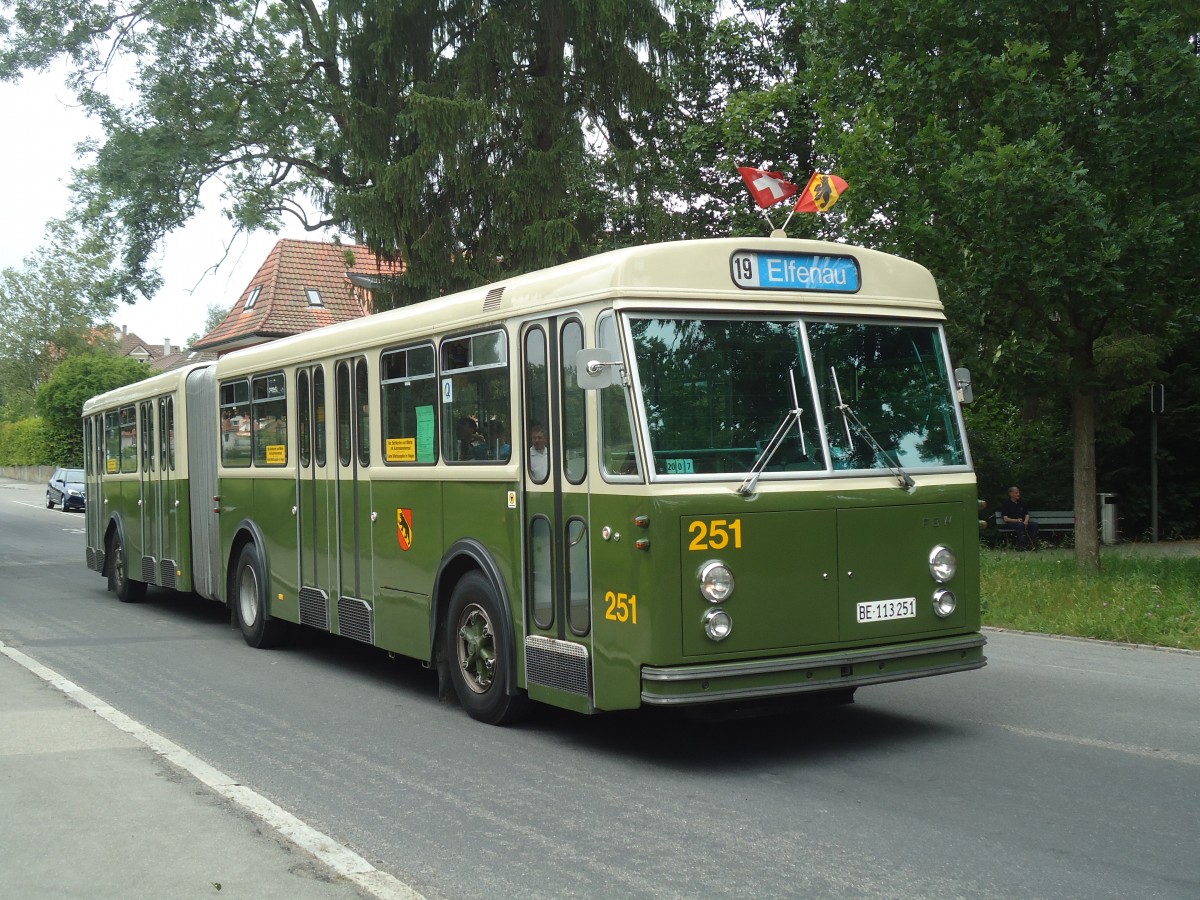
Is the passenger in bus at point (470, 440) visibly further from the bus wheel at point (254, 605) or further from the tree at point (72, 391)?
the tree at point (72, 391)

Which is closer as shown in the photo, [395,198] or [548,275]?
[548,275]

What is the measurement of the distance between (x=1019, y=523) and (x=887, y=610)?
622 inches

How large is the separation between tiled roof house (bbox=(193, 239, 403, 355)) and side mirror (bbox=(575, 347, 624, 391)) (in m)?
37.7

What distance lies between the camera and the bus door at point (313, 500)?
36.7 feet

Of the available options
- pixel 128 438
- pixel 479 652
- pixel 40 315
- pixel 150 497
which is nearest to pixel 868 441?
pixel 479 652

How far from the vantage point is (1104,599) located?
45.2 ft

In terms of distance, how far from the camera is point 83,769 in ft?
24.5

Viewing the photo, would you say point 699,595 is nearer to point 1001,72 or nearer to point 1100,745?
point 1100,745

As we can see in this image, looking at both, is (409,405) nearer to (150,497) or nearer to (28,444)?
(150,497)

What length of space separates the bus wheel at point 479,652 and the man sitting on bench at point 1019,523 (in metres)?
15.5

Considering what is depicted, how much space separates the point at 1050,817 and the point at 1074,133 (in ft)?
35.0

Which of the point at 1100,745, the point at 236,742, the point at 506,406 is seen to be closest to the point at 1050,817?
the point at 1100,745

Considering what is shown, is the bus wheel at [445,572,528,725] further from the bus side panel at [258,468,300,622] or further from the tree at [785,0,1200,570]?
the tree at [785,0,1200,570]

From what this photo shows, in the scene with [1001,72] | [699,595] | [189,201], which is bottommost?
[699,595]
